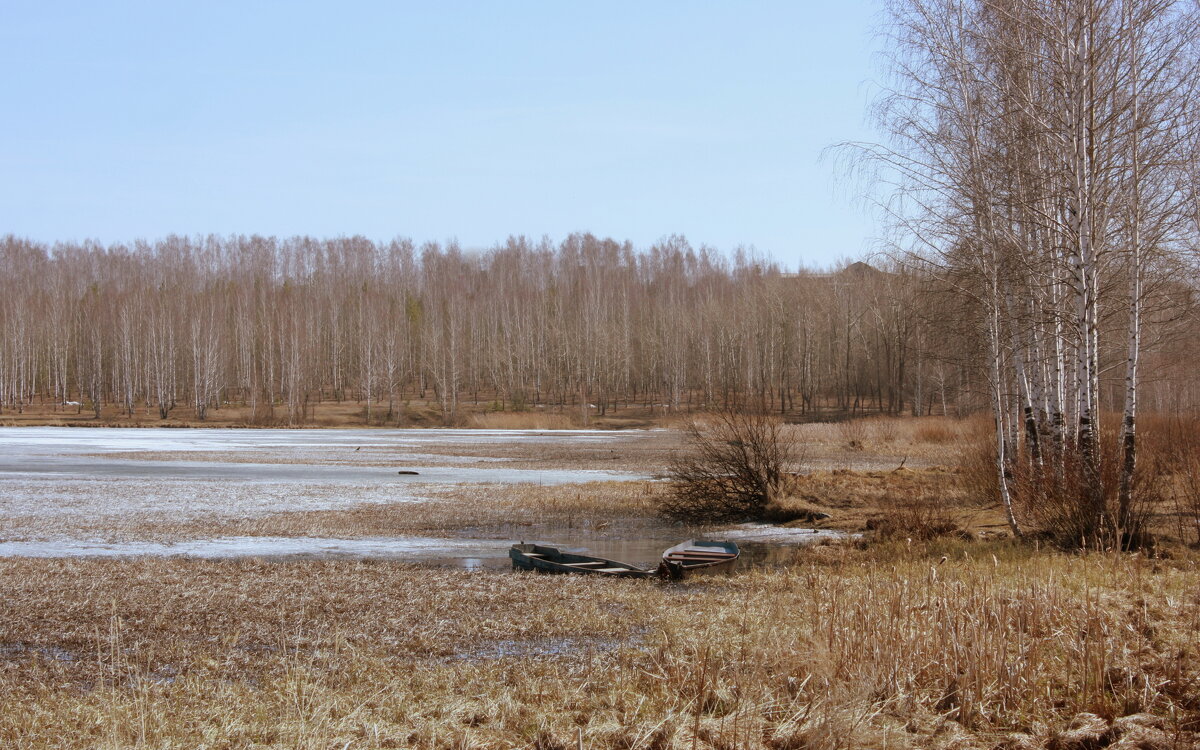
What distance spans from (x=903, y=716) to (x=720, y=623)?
4438mm

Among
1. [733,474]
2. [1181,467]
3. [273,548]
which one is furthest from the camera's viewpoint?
[733,474]

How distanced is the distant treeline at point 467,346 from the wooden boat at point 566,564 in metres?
55.5

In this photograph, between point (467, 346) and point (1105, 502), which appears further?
point (467, 346)

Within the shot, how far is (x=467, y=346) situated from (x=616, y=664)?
3354 inches

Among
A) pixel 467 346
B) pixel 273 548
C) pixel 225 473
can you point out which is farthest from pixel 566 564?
pixel 467 346

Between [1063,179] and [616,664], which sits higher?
[1063,179]

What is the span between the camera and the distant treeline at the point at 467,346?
80125 mm

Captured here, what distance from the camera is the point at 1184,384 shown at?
4894cm

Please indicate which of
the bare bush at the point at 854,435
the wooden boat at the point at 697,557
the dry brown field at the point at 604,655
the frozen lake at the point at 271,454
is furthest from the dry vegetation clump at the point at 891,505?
the bare bush at the point at 854,435

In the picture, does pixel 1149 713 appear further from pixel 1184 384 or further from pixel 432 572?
pixel 1184 384

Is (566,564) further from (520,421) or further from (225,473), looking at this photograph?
(520,421)

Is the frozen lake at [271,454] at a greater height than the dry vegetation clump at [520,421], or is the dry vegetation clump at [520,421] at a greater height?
the dry vegetation clump at [520,421]

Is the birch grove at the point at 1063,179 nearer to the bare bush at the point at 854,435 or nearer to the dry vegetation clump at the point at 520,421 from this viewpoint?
the bare bush at the point at 854,435

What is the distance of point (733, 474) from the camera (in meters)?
25.5
